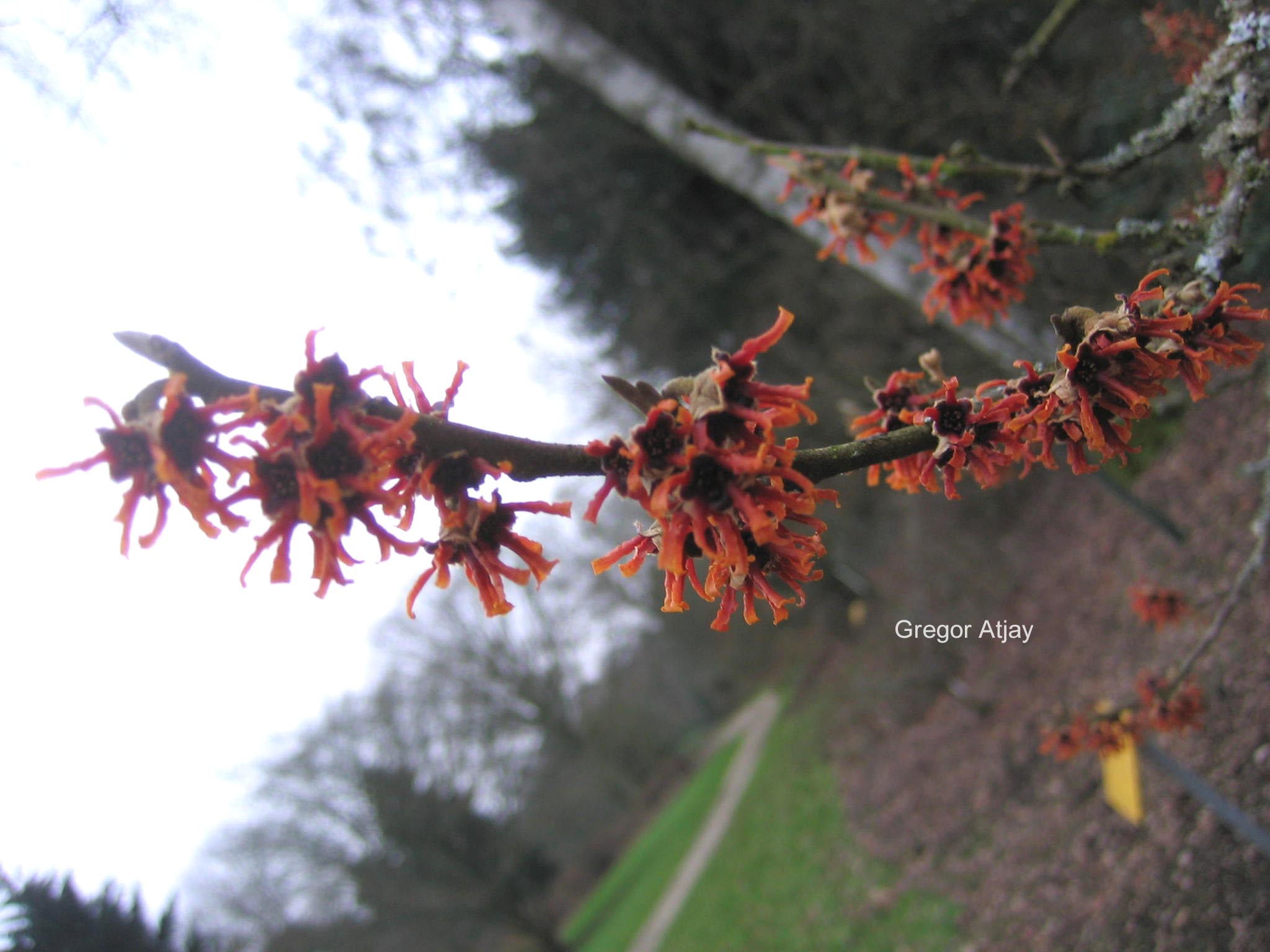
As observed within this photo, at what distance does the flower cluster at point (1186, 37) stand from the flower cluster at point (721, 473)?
112 inches

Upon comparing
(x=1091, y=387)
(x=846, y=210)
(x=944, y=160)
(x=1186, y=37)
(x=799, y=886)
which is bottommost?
(x=799, y=886)

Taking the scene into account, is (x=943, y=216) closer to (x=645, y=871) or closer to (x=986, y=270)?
(x=986, y=270)

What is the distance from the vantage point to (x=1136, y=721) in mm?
2762

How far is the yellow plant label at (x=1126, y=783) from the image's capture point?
3.66 metres

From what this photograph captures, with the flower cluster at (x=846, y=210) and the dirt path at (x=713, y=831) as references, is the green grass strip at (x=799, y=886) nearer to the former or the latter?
the dirt path at (x=713, y=831)

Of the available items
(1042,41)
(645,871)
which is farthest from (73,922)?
(645,871)

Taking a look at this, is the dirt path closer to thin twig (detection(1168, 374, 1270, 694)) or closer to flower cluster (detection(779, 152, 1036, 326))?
thin twig (detection(1168, 374, 1270, 694))

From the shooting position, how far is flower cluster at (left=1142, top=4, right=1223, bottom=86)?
2818 mm

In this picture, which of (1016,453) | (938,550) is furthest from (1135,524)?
(1016,453)

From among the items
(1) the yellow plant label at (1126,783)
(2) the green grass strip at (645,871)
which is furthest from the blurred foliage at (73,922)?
(2) the green grass strip at (645,871)

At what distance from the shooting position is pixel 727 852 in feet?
39.7

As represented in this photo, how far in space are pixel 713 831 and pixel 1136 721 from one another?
13.7 metres

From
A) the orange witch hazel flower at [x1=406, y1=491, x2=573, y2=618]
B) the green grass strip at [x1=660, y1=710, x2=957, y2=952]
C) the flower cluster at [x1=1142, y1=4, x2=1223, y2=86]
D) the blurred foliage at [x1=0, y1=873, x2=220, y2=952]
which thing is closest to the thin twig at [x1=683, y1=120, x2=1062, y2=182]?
the flower cluster at [x1=1142, y1=4, x2=1223, y2=86]

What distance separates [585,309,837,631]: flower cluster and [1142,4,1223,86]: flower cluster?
2839 millimetres
